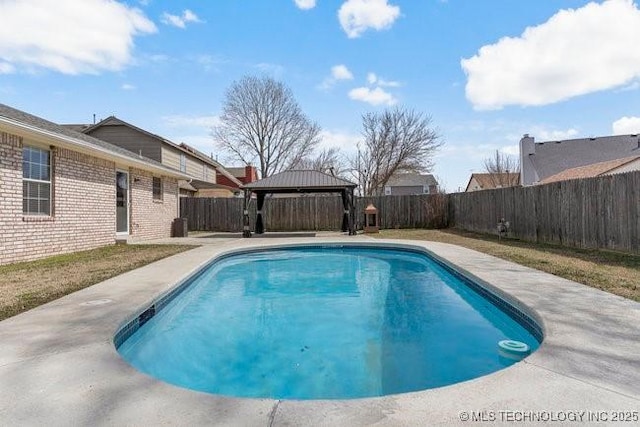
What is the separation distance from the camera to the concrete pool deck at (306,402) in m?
1.91

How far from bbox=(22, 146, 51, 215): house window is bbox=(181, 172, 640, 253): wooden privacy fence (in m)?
10.8

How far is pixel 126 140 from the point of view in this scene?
21328mm

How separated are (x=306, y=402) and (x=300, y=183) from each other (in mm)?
13015

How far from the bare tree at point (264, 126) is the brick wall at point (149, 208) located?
16721 millimetres

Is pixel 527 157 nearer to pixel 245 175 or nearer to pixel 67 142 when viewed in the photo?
pixel 245 175

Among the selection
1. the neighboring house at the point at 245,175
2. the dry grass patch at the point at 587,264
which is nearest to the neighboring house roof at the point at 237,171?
Answer: the neighboring house at the point at 245,175

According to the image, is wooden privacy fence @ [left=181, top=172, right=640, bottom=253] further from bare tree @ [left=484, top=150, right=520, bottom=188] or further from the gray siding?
bare tree @ [left=484, top=150, right=520, bottom=188]

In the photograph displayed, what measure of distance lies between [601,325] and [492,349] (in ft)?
3.12

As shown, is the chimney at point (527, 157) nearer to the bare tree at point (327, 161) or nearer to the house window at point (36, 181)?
the bare tree at point (327, 161)

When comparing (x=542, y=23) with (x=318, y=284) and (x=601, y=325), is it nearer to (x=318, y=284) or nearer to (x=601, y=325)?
(x=318, y=284)

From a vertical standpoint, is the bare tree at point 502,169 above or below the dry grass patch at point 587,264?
above

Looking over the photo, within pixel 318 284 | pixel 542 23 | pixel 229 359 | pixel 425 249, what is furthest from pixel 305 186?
pixel 229 359

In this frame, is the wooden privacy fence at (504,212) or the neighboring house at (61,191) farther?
the wooden privacy fence at (504,212)

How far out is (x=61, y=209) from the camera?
900 cm
